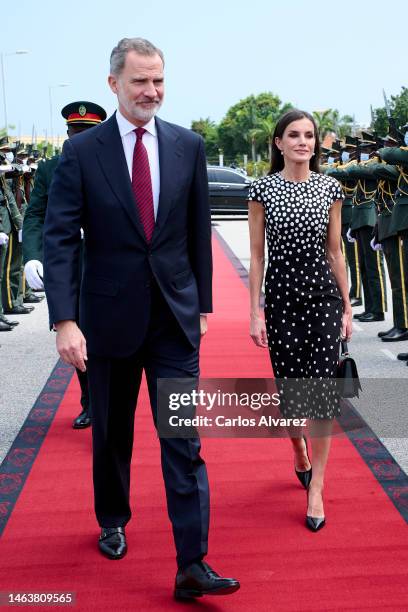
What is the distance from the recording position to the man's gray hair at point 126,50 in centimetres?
352

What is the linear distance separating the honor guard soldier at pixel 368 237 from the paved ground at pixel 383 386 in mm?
215

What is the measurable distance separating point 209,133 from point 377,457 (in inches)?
4397

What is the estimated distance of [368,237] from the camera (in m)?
10.7

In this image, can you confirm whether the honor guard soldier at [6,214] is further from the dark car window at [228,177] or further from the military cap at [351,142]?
the dark car window at [228,177]

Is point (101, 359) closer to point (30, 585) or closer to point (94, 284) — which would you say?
point (94, 284)

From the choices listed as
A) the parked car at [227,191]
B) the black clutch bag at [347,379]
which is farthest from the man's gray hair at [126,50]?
the parked car at [227,191]

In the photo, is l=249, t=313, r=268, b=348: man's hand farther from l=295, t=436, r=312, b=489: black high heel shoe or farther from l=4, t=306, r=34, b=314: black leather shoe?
l=4, t=306, r=34, b=314: black leather shoe

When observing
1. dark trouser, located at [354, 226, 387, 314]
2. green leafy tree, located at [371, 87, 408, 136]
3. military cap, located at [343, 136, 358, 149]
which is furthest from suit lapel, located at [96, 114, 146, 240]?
green leafy tree, located at [371, 87, 408, 136]

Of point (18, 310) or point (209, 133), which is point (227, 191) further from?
point (209, 133)

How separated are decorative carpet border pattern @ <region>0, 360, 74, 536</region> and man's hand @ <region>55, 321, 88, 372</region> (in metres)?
1.26

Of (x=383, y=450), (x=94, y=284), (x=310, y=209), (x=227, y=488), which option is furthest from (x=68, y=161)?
(x=383, y=450)

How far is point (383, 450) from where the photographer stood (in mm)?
5605

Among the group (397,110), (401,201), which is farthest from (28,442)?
(397,110)

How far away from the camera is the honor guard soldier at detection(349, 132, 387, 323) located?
1048 cm
